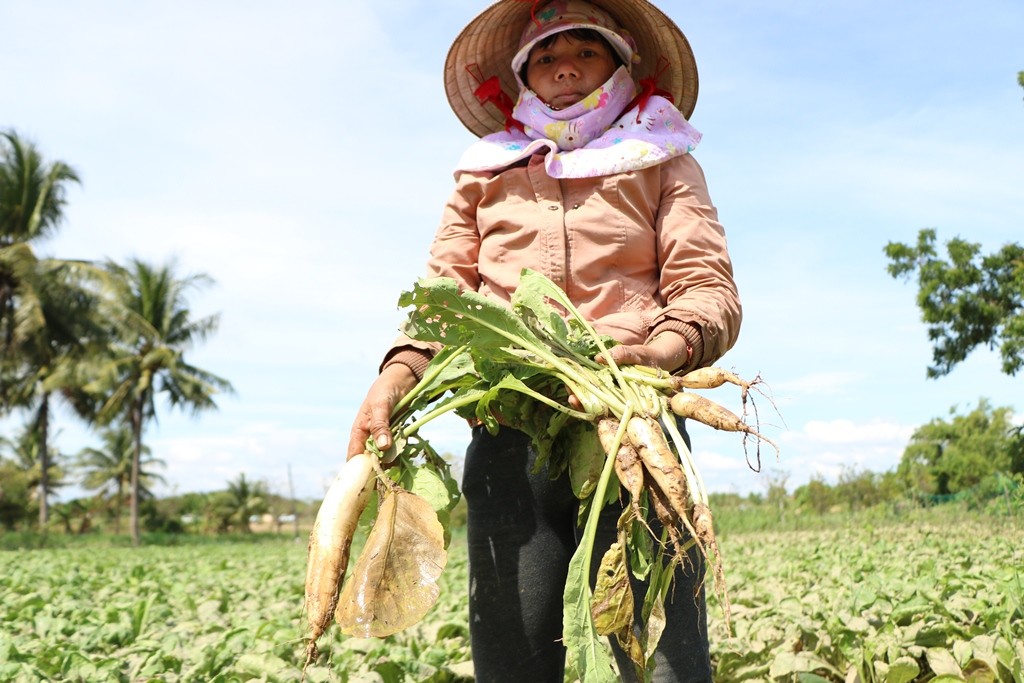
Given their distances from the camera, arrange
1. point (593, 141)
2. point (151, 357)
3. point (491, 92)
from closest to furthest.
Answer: point (593, 141), point (491, 92), point (151, 357)

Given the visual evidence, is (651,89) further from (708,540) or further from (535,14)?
(708,540)

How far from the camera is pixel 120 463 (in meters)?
37.9

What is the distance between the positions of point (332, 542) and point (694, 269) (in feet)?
3.13

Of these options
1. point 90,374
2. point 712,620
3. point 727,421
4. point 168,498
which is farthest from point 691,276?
point 168,498

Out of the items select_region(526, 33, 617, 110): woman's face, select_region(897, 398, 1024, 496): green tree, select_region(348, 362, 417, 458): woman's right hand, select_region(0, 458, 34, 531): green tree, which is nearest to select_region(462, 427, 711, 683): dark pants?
select_region(348, 362, 417, 458): woman's right hand

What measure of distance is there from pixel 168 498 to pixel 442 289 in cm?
4521

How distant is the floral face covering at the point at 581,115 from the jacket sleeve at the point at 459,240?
0.68ft

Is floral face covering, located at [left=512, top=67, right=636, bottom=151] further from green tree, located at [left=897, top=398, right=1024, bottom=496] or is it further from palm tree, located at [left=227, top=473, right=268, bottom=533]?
palm tree, located at [left=227, top=473, right=268, bottom=533]

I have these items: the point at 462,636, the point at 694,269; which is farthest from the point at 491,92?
the point at 462,636

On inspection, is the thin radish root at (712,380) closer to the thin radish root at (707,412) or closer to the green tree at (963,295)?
the thin radish root at (707,412)

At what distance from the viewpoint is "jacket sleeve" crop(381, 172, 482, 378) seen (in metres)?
2.14

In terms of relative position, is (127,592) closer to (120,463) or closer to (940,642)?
(940,642)

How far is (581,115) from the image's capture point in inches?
Answer: 84.1

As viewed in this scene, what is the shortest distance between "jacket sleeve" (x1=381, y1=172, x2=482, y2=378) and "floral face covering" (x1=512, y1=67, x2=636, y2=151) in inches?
8.1
